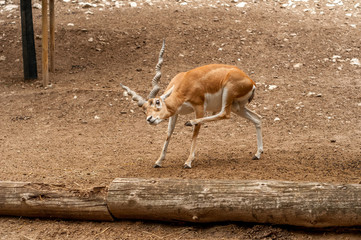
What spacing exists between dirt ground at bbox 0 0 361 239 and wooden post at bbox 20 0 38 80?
0.46 meters

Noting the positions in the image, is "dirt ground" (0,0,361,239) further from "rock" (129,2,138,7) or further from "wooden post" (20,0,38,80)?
"wooden post" (20,0,38,80)

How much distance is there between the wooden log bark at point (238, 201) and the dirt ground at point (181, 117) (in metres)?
0.18

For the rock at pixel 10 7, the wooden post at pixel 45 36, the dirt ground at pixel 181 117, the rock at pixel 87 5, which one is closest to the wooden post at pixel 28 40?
the dirt ground at pixel 181 117

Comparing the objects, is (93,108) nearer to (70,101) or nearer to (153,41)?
(70,101)

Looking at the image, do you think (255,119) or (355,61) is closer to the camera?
(255,119)

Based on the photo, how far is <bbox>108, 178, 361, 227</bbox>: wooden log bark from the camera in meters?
4.32

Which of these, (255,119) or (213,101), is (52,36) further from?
(255,119)

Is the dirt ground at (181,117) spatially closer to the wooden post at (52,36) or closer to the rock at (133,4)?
the rock at (133,4)

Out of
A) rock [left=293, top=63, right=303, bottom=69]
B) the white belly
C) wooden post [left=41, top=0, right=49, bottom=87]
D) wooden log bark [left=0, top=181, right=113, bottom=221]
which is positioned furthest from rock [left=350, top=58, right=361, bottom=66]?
wooden log bark [left=0, top=181, right=113, bottom=221]

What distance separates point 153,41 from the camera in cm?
1399

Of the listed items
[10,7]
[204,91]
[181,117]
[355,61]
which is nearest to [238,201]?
[204,91]

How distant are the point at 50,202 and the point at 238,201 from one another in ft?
7.36

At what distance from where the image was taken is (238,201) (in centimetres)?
457

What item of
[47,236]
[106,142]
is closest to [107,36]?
[106,142]
